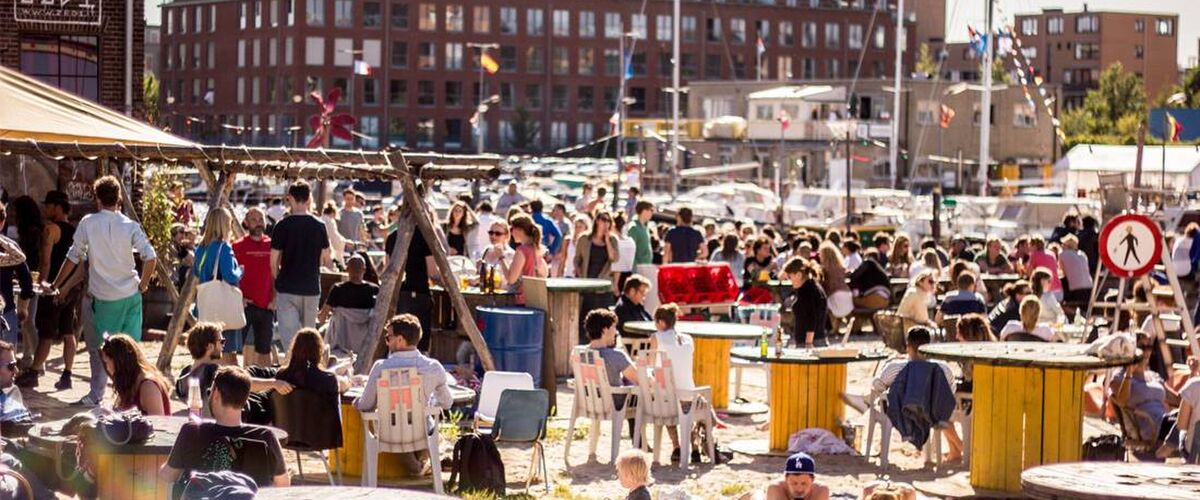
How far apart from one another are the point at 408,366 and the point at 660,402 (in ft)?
9.21

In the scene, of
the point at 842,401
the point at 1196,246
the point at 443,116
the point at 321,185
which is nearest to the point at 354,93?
the point at 443,116

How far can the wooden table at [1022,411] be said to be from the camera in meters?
13.3

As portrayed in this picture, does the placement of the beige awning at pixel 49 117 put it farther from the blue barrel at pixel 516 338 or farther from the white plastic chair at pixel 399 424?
the blue barrel at pixel 516 338

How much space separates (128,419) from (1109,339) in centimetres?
674

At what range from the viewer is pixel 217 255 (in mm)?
16375

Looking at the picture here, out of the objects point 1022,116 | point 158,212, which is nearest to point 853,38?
Answer: point 1022,116

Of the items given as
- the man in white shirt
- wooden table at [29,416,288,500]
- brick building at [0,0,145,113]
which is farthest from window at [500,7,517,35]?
wooden table at [29,416,288,500]

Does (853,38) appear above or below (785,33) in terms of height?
below

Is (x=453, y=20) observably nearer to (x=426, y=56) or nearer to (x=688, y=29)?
(x=426, y=56)

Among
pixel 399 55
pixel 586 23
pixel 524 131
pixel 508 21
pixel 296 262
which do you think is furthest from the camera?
pixel 586 23

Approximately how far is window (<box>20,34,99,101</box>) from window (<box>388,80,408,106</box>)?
3237 inches

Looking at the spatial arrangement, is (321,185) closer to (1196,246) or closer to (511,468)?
(1196,246)

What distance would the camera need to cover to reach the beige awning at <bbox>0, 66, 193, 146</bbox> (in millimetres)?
13227

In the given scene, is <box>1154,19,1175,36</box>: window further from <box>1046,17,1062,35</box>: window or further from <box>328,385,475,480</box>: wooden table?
<box>328,385,475,480</box>: wooden table
